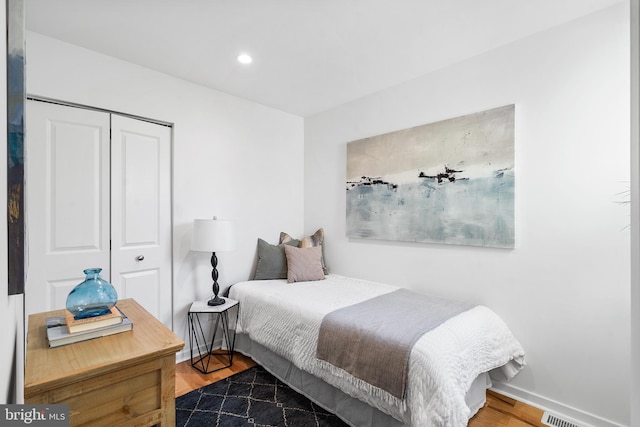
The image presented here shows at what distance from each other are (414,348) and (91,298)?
60.9 inches

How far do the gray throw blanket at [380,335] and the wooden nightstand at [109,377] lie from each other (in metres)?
1.00

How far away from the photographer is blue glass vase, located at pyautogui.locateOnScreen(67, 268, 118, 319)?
4.33ft

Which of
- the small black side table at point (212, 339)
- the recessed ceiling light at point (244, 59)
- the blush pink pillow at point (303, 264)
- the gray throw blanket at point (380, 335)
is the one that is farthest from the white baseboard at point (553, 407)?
the recessed ceiling light at point (244, 59)

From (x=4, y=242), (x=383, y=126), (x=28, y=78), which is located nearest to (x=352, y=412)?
(x=4, y=242)

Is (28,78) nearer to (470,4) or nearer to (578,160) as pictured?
(470,4)

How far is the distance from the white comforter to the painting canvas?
0.56 metres

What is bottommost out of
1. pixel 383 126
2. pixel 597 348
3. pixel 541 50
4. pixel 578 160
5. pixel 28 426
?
pixel 597 348

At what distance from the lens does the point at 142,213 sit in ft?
8.57

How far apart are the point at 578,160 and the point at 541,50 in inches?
30.7

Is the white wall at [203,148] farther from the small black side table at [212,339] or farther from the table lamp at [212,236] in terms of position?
the table lamp at [212,236]

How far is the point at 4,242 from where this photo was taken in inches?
22.8

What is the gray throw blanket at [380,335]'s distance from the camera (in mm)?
1706

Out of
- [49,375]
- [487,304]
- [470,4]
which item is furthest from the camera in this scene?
[487,304]

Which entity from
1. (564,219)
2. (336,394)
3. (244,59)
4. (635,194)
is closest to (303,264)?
(336,394)
